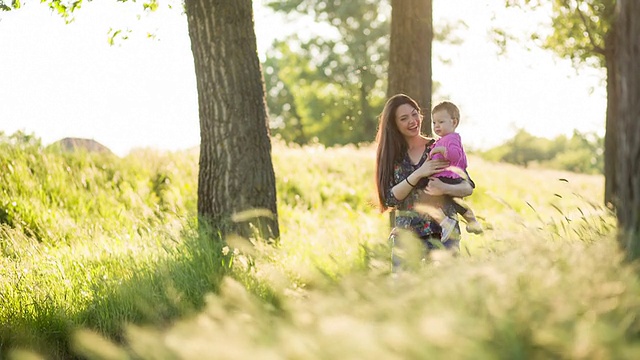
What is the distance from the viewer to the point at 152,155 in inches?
551

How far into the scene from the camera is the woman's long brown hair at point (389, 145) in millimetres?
6266

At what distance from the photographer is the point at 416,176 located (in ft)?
19.5

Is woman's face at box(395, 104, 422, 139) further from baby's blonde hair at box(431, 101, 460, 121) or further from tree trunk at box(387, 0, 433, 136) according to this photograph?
tree trunk at box(387, 0, 433, 136)

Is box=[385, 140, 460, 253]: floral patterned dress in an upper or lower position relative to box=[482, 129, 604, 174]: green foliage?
upper

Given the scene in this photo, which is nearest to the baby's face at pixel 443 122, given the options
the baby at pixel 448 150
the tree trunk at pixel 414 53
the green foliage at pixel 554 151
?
the baby at pixel 448 150

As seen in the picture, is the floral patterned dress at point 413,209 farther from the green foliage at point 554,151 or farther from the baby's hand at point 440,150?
the green foliage at point 554,151

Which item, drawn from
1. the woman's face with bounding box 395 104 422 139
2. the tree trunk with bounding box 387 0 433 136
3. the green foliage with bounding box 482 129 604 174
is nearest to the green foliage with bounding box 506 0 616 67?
the tree trunk with bounding box 387 0 433 136

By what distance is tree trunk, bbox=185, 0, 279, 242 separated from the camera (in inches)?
300

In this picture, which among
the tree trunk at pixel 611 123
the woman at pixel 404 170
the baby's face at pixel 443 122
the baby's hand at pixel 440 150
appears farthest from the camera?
the tree trunk at pixel 611 123

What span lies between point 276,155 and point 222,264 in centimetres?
921

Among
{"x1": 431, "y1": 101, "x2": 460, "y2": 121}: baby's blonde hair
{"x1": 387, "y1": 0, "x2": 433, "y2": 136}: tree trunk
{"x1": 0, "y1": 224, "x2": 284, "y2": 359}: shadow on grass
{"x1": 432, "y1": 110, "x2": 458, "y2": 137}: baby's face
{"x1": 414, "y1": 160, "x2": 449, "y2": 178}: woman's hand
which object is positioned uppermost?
{"x1": 387, "y1": 0, "x2": 433, "y2": 136}: tree trunk

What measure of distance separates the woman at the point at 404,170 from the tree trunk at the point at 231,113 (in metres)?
1.74

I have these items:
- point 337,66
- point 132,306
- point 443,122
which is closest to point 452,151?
point 443,122

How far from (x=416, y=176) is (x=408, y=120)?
52 centimetres
